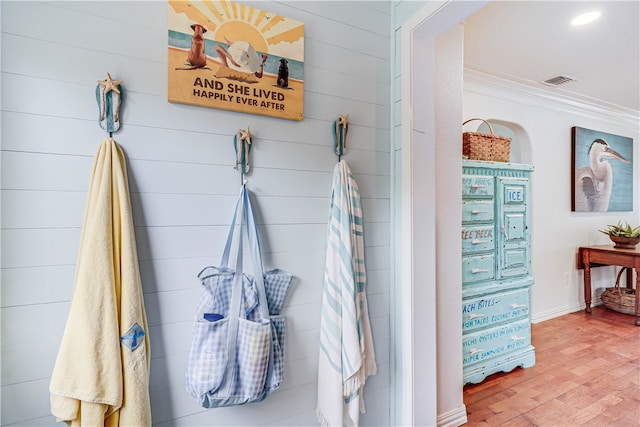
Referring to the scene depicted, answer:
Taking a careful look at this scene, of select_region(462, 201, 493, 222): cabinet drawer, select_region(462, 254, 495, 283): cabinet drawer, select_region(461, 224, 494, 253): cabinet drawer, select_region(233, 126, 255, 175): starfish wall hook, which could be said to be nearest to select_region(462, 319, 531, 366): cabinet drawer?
select_region(462, 254, 495, 283): cabinet drawer

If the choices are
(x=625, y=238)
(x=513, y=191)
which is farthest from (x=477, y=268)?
(x=625, y=238)

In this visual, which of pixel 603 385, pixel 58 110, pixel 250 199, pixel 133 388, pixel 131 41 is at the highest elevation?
pixel 131 41

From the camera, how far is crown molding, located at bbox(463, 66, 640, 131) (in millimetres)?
2730

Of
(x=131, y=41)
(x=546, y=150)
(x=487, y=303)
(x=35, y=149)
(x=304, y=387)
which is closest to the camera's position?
(x=35, y=149)

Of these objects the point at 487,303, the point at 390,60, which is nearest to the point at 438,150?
the point at 390,60

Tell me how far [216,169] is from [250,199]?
159mm

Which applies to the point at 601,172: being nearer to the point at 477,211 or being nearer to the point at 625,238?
the point at 625,238

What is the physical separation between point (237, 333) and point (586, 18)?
2548 mm

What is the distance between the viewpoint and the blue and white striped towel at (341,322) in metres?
1.24

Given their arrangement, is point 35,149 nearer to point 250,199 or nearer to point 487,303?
point 250,199

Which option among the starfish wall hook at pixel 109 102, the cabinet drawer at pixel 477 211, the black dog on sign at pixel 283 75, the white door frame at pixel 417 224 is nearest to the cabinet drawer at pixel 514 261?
the cabinet drawer at pixel 477 211

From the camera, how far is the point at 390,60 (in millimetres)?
1473

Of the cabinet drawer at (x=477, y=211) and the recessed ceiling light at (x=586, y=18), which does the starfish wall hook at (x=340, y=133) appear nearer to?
the cabinet drawer at (x=477, y=211)

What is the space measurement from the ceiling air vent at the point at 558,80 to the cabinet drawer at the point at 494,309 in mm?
1882
